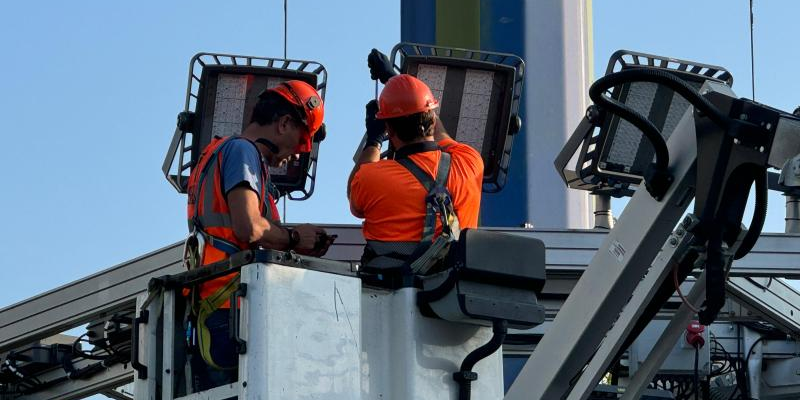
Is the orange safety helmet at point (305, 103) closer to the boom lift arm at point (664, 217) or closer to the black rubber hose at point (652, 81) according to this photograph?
the boom lift arm at point (664, 217)

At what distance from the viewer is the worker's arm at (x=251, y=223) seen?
5176mm

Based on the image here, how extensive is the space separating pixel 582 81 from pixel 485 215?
3.58ft

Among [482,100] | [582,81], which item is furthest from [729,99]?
[582,81]

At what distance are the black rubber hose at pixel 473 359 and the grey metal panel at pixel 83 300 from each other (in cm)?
286

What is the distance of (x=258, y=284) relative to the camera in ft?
15.1

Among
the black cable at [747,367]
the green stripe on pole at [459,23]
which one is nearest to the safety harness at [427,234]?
the black cable at [747,367]

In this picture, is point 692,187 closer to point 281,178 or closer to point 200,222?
point 200,222

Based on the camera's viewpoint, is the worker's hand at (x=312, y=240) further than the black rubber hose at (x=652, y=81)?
Yes

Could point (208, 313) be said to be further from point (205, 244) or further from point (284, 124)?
point (284, 124)

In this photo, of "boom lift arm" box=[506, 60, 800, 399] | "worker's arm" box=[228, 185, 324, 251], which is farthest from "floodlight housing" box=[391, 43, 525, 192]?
"boom lift arm" box=[506, 60, 800, 399]

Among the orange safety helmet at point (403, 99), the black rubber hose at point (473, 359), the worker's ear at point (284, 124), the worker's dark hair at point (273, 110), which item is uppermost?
the orange safety helmet at point (403, 99)

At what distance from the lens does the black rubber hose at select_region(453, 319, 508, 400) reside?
506 centimetres

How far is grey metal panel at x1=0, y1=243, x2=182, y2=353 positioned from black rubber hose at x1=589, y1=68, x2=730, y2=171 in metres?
3.58

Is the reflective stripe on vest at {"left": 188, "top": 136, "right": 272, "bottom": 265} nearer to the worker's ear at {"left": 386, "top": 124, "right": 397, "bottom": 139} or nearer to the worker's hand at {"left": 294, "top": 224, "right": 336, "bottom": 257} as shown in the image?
the worker's hand at {"left": 294, "top": 224, "right": 336, "bottom": 257}
